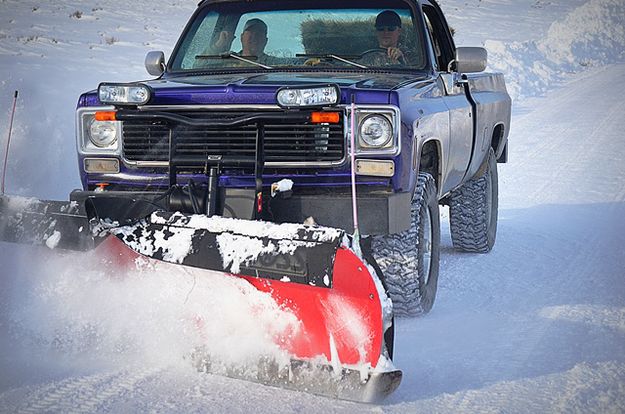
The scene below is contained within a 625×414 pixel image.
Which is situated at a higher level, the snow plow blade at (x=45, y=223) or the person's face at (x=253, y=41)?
the person's face at (x=253, y=41)

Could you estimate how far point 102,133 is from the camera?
4469mm

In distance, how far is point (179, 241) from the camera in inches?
140

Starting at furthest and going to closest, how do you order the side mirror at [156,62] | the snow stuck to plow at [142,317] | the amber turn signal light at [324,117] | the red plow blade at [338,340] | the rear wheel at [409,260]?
the side mirror at [156,62], the rear wheel at [409,260], the amber turn signal light at [324,117], the snow stuck to plow at [142,317], the red plow blade at [338,340]

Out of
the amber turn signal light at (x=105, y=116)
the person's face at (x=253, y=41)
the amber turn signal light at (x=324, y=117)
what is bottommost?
the amber turn signal light at (x=105, y=116)

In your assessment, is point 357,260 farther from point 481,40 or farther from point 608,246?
point 481,40

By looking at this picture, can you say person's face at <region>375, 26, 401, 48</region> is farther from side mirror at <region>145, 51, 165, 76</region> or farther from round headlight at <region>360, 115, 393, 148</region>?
side mirror at <region>145, 51, 165, 76</region>

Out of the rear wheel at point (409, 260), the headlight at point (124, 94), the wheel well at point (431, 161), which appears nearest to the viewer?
the headlight at point (124, 94)

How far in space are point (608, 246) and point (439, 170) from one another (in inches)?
87.3

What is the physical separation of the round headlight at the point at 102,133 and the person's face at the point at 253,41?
1141 mm

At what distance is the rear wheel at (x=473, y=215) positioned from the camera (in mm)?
6582

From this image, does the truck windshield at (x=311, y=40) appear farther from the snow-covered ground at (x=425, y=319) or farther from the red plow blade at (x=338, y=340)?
the red plow blade at (x=338, y=340)

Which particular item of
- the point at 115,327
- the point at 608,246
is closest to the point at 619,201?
the point at 608,246

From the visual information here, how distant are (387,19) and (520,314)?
1.85 meters

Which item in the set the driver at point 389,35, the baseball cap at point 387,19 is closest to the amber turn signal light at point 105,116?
the driver at point 389,35
